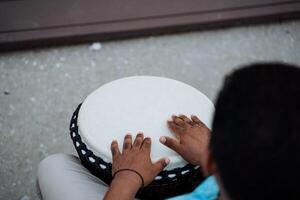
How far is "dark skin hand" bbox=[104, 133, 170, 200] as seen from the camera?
3.27ft

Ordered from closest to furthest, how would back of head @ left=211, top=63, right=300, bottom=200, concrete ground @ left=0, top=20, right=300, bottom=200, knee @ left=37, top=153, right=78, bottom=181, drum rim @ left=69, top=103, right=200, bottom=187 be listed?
back of head @ left=211, top=63, right=300, bottom=200 < drum rim @ left=69, top=103, right=200, bottom=187 < knee @ left=37, top=153, right=78, bottom=181 < concrete ground @ left=0, top=20, right=300, bottom=200

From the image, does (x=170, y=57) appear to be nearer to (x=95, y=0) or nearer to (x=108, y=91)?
(x=95, y=0)

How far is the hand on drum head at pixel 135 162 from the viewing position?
1.02 m

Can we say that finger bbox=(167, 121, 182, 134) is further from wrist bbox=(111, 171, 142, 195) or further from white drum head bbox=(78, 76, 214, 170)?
wrist bbox=(111, 171, 142, 195)

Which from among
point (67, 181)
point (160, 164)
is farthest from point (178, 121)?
point (67, 181)

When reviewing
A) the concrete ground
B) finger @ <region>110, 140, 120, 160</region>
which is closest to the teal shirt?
finger @ <region>110, 140, 120, 160</region>

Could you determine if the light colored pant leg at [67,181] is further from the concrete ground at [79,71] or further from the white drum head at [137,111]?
the concrete ground at [79,71]

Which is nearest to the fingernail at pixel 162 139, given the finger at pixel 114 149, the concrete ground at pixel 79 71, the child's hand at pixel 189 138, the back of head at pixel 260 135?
the child's hand at pixel 189 138

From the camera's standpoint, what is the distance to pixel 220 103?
68 centimetres

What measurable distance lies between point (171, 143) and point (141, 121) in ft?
0.35

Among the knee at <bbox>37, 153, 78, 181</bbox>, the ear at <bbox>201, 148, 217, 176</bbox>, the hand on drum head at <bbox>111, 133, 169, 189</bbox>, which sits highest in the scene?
the ear at <bbox>201, 148, 217, 176</bbox>

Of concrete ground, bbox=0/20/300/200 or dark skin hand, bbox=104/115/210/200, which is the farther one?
concrete ground, bbox=0/20/300/200

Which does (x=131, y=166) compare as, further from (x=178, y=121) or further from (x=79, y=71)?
(x=79, y=71)

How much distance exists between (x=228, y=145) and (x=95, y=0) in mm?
1693
